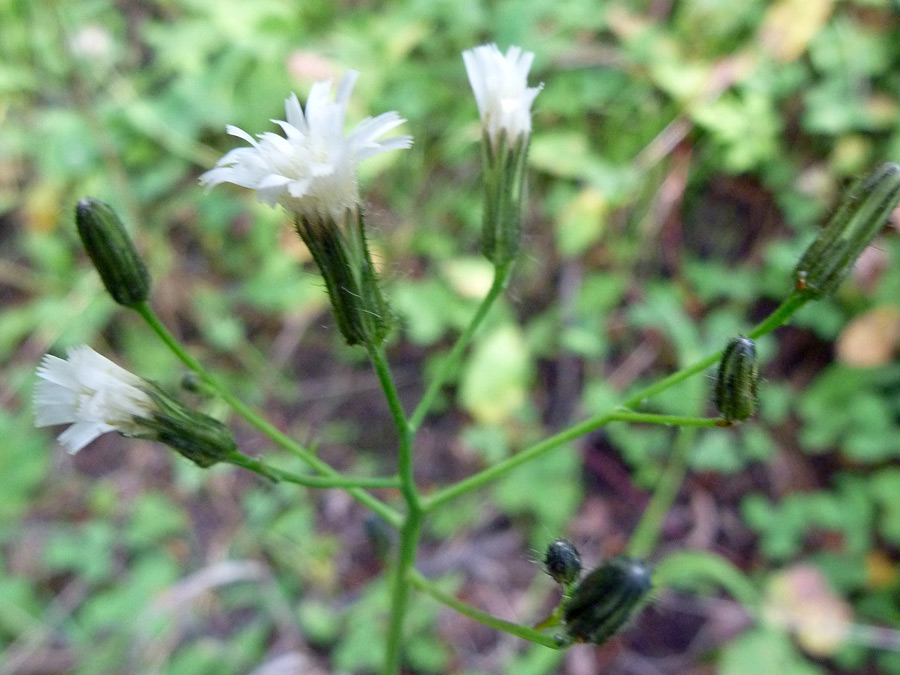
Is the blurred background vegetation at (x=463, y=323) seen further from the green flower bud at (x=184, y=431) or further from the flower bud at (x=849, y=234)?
the green flower bud at (x=184, y=431)

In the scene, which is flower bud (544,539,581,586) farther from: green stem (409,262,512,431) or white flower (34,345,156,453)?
white flower (34,345,156,453)

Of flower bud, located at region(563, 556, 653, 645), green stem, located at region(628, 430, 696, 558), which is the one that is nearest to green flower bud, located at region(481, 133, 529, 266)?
flower bud, located at region(563, 556, 653, 645)

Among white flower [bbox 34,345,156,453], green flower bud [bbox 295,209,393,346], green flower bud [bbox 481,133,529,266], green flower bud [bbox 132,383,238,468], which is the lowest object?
white flower [bbox 34,345,156,453]

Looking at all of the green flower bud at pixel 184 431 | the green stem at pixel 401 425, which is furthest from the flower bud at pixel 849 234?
the green flower bud at pixel 184 431

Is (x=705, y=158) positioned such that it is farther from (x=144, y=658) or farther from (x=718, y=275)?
(x=144, y=658)

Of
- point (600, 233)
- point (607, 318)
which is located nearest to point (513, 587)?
point (607, 318)

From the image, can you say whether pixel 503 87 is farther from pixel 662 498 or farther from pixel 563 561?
pixel 662 498
